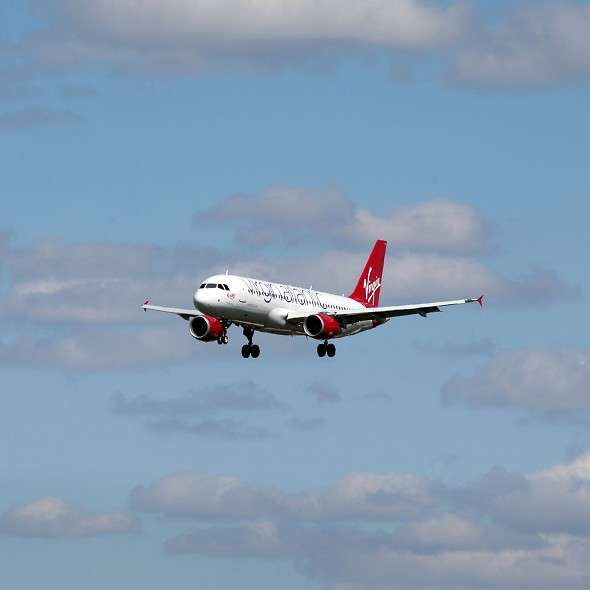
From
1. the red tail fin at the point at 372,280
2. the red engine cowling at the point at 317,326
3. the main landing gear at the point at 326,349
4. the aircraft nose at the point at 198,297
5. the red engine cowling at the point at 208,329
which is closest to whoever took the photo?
the aircraft nose at the point at 198,297

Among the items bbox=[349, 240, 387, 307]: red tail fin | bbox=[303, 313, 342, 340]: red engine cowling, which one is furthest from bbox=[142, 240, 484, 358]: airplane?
bbox=[349, 240, 387, 307]: red tail fin

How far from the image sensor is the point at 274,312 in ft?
365

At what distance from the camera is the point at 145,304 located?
12281 centimetres

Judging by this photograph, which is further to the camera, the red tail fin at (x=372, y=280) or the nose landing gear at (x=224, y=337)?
the red tail fin at (x=372, y=280)

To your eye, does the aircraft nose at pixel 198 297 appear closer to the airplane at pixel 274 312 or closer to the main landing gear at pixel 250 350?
the airplane at pixel 274 312

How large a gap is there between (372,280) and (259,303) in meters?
23.6

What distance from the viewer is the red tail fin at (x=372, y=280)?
129500 millimetres

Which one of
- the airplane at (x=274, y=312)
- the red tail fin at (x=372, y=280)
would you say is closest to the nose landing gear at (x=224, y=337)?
the airplane at (x=274, y=312)

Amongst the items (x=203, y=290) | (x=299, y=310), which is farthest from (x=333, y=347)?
(x=203, y=290)

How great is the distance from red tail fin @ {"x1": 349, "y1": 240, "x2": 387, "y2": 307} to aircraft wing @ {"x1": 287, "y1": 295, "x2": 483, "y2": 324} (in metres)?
10.9

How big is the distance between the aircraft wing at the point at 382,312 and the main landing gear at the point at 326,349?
2.40 metres

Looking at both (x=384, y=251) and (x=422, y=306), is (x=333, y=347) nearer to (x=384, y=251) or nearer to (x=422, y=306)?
(x=422, y=306)

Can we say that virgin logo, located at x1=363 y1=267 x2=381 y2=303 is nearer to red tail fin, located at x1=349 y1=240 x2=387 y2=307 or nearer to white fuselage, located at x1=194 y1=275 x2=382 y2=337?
red tail fin, located at x1=349 y1=240 x2=387 y2=307

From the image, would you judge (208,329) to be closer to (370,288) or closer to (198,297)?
(198,297)
